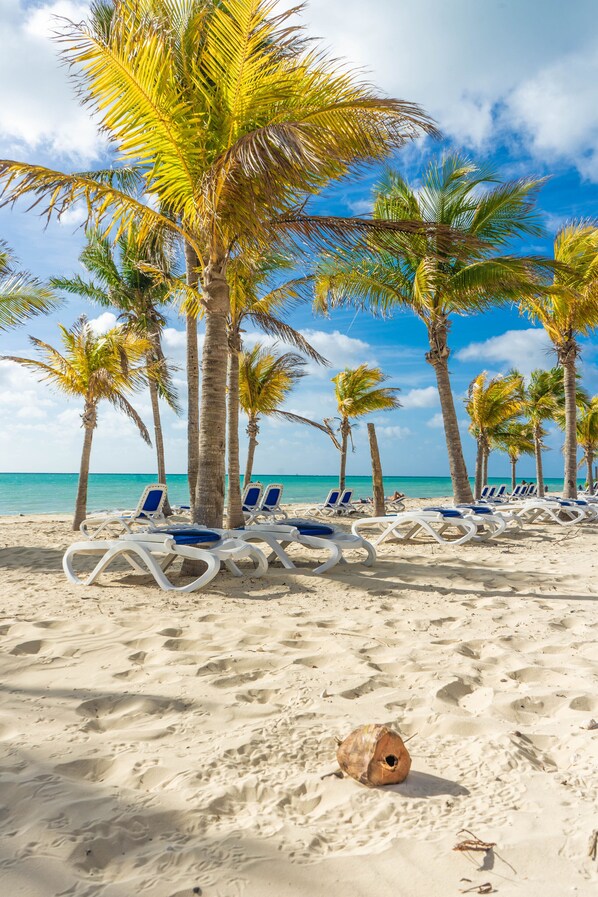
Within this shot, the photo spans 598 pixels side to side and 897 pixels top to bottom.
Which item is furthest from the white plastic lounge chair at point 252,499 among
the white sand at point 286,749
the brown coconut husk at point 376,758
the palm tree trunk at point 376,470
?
the brown coconut husk at point 376,758

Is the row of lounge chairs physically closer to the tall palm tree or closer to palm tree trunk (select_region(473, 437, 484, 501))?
the tall palm tree

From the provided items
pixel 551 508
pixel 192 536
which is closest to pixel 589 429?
pixel 551 508

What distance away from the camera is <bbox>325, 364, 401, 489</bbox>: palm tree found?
70.7ft

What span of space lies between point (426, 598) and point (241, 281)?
6.64 meters

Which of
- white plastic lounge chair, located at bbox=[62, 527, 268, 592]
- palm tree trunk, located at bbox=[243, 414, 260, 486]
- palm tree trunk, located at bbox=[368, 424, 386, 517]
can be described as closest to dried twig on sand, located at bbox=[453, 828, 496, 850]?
white plastic lounge chair, located at bbox=[62, 527, 268, 592]

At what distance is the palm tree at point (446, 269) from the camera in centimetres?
1012

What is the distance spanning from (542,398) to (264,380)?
48.2 ft

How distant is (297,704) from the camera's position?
2.49m

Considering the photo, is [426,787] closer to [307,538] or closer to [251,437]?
[307,538]

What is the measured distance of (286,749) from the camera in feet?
6.88

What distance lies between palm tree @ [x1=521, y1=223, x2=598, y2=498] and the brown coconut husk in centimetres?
1222

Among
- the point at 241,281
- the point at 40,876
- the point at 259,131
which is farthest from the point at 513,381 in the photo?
the point at 40,876

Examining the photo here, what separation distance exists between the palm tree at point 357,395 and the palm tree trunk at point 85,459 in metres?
10.8

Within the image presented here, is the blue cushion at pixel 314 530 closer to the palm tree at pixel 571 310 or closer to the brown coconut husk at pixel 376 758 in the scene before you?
the brown coconut husk at pixel 376 758
